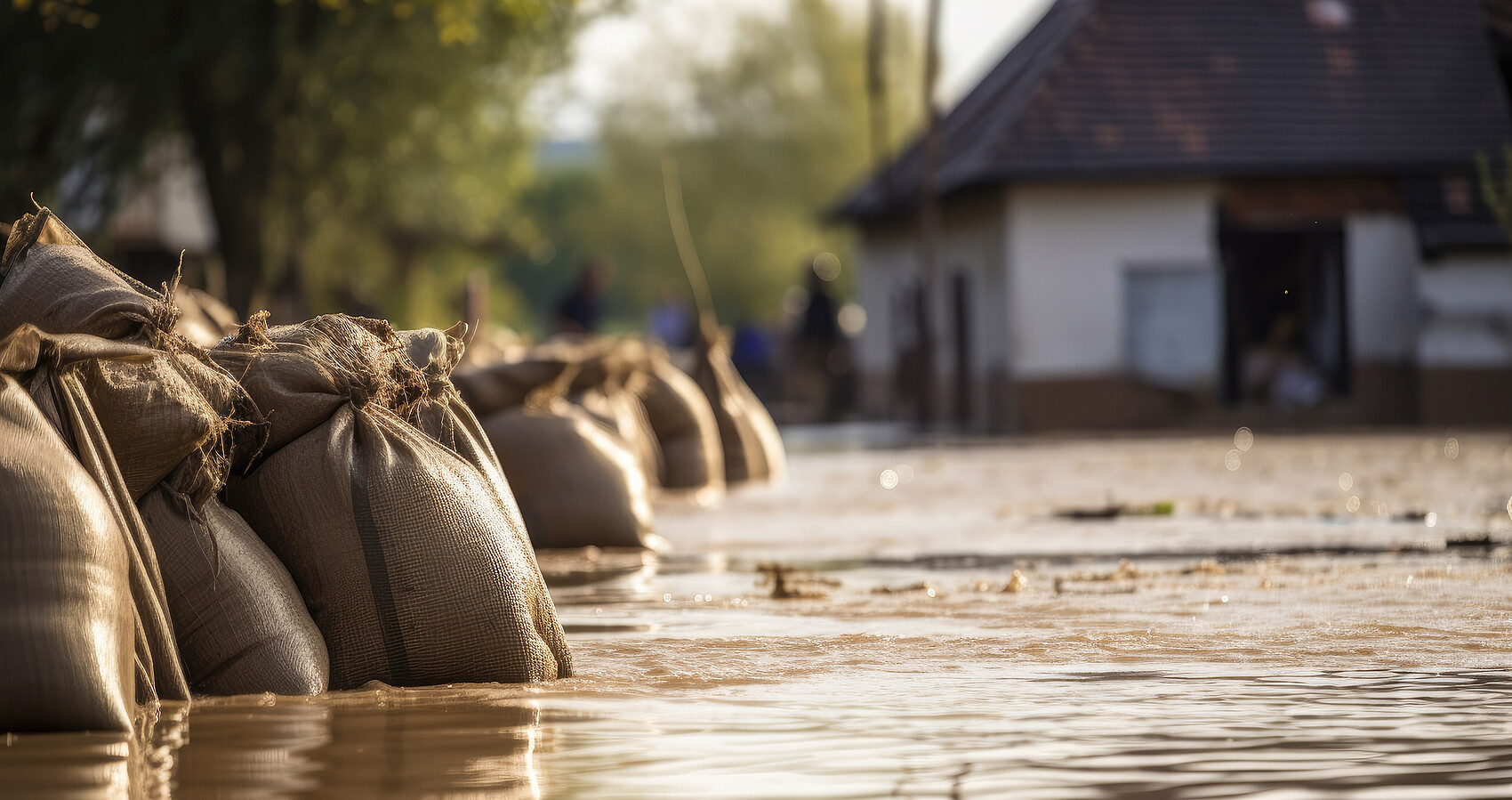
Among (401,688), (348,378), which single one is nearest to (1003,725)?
(401,688)

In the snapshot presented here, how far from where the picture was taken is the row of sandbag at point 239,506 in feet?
11.5

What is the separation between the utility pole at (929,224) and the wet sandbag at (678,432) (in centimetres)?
1196

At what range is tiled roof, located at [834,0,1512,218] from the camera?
73.2 feet

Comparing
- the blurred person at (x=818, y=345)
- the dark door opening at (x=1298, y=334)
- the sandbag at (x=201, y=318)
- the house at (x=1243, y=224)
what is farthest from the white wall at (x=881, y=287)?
the sandbag at (x=201, y=318)

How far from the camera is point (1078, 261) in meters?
22.8

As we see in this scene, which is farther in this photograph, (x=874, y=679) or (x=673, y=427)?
(x=673, y=427)

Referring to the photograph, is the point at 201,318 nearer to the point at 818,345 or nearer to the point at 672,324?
the point at 818,345

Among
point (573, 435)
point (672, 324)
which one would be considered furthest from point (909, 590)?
point (672, 324)

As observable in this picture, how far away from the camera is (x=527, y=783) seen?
124 inches

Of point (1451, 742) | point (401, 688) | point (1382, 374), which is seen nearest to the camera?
point (1451, 742)

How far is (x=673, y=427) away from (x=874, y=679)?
8.18 metres

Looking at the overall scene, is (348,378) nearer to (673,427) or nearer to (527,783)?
(527,783)

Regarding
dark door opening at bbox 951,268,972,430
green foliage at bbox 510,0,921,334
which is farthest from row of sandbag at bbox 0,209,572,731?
green foliage at bbox 510,0,921,334

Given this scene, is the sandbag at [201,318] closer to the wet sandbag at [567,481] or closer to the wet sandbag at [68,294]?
the wet sandbag at [567,481]
